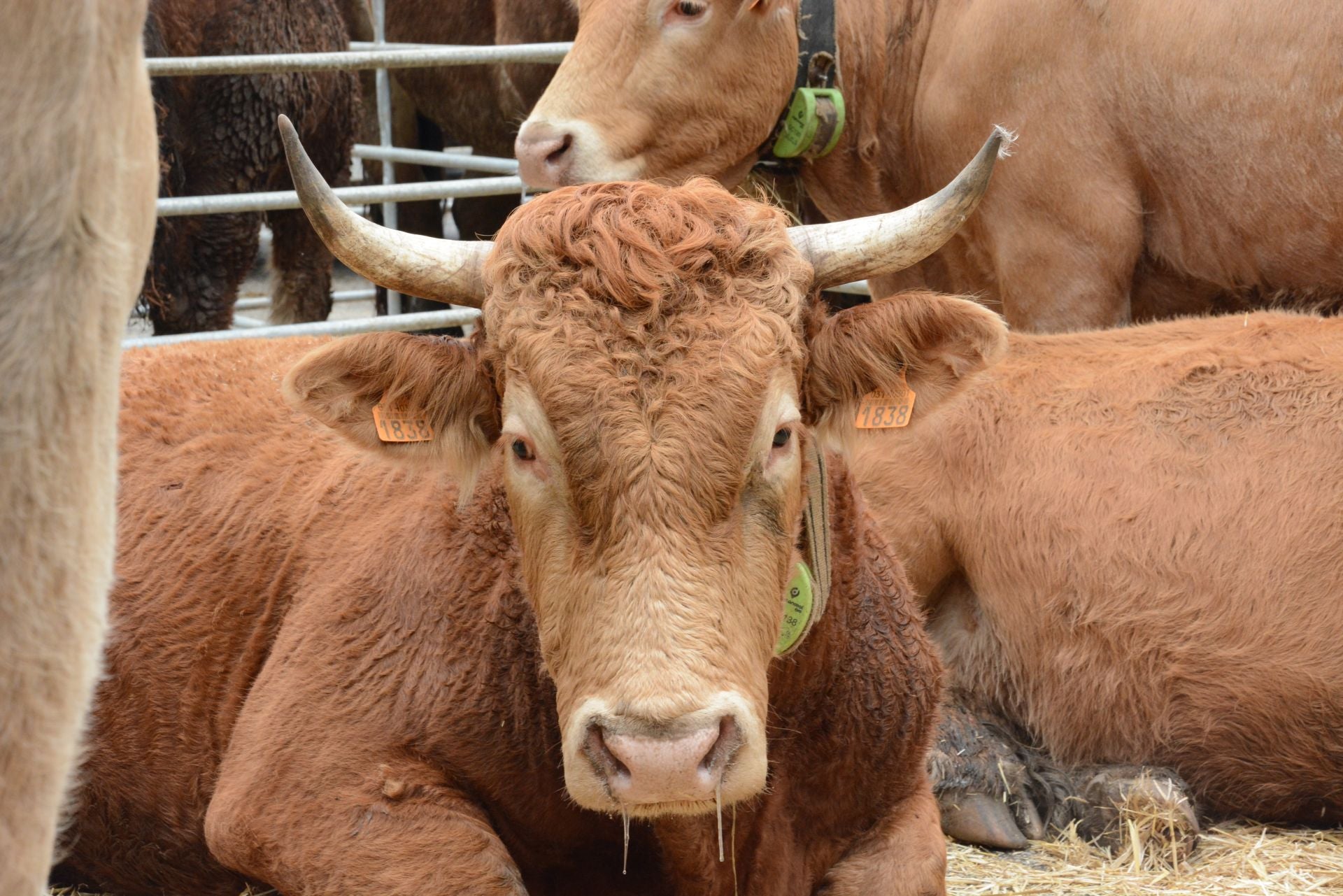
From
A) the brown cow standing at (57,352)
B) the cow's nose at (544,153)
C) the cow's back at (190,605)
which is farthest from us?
the cow's nose at (544,153)

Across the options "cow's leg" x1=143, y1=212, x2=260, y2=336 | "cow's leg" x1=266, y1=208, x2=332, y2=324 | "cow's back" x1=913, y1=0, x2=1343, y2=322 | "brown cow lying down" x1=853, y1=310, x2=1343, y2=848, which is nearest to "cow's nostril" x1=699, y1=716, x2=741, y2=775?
"brown cow lying down" x1=853, y1=310, x2=1343, y2=848

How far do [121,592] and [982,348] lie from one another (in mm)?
2094

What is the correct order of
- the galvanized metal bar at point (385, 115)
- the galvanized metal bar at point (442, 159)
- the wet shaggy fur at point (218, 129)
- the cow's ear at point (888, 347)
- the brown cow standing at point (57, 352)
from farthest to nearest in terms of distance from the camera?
1. the galvanized metal bar at point (385, 115)
2. the galvanized metal bar at point (442, 159)
3. the wet shaggy fur at point (218, 129)
4. the cow's ear at point (888, 347)
5. the brown cow standing at point (57, 352)

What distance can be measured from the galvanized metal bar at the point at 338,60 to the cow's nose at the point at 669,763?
11.8ft

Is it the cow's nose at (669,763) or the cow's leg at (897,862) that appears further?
the cow's leg at (897,862)

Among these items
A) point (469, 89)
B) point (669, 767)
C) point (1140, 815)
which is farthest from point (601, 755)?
point (469, 89)

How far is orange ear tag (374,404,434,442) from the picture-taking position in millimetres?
2822

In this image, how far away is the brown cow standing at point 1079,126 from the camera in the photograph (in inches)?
187

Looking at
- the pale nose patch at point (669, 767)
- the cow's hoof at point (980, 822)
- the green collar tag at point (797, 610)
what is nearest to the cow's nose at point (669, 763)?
the pale nose patch at point (669, 767)

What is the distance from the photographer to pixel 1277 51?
4715mm

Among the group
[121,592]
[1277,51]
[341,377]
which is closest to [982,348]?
[341,377]

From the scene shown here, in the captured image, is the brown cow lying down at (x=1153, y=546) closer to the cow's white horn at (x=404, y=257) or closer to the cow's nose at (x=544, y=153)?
the cow's white horn at (x=404, y=257)

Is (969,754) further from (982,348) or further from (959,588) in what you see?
(982,348)

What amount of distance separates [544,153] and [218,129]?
1996 mm
